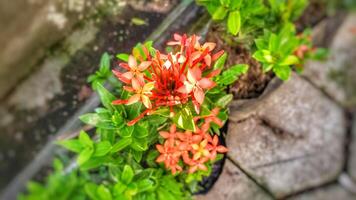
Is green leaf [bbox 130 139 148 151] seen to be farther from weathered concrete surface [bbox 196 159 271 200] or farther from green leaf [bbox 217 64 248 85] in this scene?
weathered concrete surface [bbox 196 159 271 200]

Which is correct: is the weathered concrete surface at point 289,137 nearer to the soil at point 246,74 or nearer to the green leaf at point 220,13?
Result: the soil at point 246,74

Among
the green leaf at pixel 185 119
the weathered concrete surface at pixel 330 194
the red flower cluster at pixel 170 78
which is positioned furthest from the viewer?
the weathered concrete surface at pixel 330 194

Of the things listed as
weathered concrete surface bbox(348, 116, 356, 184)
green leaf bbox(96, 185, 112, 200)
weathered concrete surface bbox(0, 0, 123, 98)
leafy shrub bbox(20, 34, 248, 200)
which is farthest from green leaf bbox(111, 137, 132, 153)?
weathered concrete surface bbox(348, 116, 356, 184)

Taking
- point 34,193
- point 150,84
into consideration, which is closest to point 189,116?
point 150,84

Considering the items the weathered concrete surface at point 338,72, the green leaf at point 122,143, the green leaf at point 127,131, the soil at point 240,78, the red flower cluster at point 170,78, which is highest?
the red flower cluster at point 170,78

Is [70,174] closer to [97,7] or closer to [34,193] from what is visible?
[34,193]

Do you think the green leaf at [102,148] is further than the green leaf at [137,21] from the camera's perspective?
No

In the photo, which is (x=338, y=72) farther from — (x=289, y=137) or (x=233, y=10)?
(x=233, y=10)

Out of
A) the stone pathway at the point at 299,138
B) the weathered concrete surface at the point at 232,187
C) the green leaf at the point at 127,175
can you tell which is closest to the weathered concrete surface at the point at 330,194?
the stone pathway at the point at 299,138
